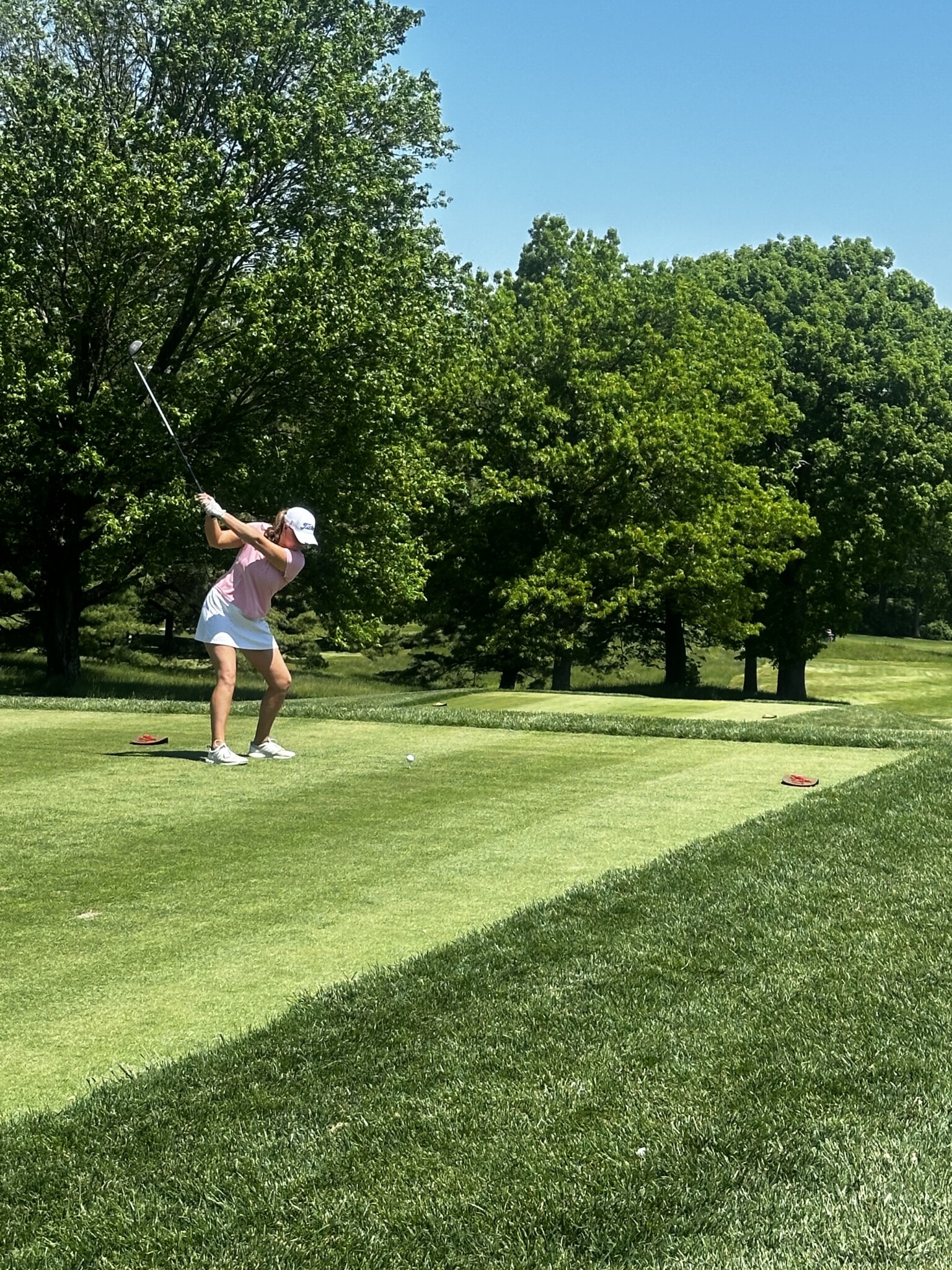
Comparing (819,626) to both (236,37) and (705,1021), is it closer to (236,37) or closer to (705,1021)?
(236,37)

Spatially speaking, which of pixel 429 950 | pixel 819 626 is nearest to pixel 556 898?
pixel 429 950

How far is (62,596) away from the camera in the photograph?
28156mm

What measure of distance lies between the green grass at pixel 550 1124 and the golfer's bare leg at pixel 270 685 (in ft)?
17.6

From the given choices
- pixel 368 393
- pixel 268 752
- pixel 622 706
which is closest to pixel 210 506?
pixel 268 752

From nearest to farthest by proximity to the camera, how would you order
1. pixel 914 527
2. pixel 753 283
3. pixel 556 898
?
pixel 556 898, pixel 914 527, pixel 753 283

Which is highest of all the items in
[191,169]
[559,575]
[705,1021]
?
[191,169]

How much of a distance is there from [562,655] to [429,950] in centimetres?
2979

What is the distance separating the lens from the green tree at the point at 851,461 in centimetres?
3981

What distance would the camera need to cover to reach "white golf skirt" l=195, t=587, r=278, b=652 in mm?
10789

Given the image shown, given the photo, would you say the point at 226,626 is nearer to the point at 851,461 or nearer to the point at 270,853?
the point at 270,853

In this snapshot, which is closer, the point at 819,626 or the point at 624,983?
the point at 624,983

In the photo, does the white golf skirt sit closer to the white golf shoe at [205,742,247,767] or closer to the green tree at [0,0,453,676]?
the white golf shoe at [205,742,247,767]

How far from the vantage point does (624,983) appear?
16.6 feet

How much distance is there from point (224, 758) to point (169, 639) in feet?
127
